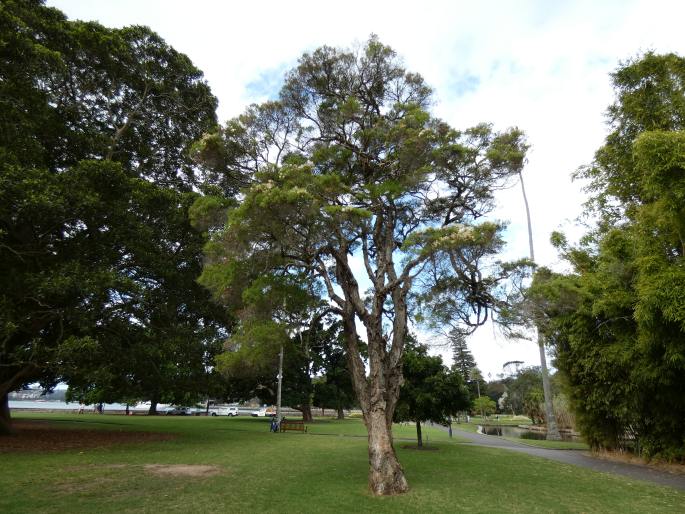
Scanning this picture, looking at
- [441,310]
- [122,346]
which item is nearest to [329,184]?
[441,310]

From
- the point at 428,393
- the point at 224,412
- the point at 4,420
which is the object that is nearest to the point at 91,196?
the point at 4,420

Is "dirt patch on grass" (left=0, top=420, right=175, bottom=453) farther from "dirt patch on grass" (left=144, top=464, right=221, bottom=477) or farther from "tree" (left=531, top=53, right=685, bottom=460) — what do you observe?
"tree" (left=531, top=53, right=685, bottom=460)

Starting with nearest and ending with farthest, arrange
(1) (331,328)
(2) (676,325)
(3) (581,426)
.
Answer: (2) (676,325)
(3) (581,426)
(1) (331,328)

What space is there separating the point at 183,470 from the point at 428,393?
9.94 metres

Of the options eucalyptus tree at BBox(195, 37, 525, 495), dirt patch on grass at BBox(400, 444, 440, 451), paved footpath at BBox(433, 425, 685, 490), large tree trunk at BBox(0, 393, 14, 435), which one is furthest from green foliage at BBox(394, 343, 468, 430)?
large tree trunk at BBox(0, 393, 14, 435)

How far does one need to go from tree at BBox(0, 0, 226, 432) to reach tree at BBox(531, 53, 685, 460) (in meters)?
12.6

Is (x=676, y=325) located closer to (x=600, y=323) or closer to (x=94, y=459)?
(x=600, y=323)

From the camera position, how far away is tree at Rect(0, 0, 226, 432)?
12.3 meters

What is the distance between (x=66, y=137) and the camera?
15.3 m

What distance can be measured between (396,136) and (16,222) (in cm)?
1123

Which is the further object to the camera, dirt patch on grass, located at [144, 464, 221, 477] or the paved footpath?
the paved footpath

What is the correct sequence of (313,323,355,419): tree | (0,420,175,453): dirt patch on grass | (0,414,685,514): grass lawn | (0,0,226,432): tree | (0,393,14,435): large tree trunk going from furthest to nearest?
(313,323,355,419): tree → (0,393,14,435): large tree trunk → (0,420,175,453): dirt patch on grass → (0,0,226,432): tree → (0,414,685,514): grass lawn

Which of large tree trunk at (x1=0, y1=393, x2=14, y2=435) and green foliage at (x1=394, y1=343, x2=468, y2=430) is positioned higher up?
green foliage at (x1=394, y1=343, x2=468, y2=430)

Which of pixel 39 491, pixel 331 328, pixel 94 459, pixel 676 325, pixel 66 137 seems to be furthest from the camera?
pixel 331 328
